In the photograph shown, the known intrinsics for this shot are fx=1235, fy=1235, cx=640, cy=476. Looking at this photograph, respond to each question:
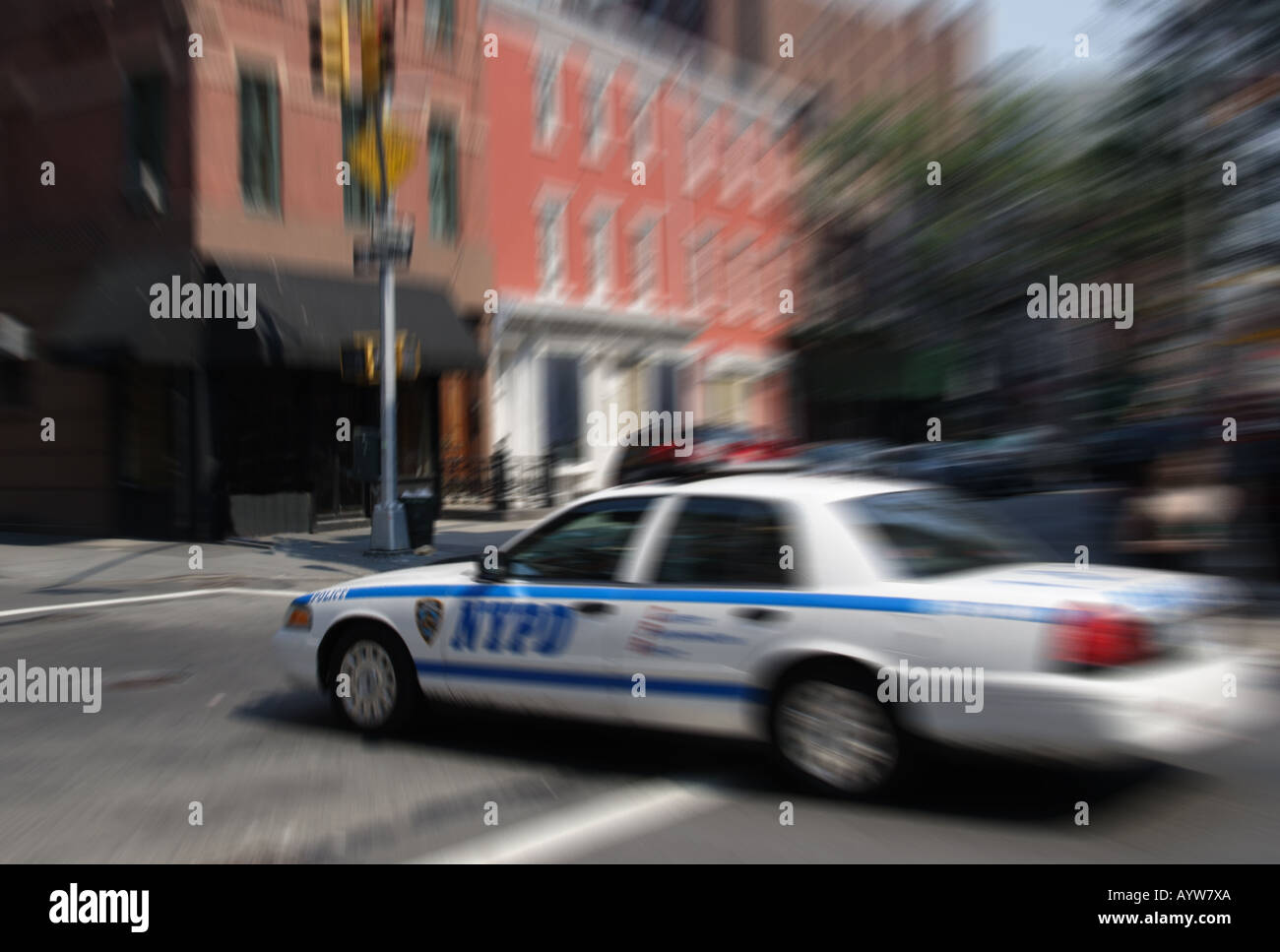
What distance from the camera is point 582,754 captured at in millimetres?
6262

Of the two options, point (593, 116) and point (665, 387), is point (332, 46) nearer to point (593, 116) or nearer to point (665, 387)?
point (593, 116)

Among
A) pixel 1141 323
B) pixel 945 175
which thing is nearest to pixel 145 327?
pixel 945 175

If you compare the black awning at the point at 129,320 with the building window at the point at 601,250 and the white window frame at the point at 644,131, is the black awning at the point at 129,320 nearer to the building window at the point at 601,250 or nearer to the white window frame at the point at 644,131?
the building window at the point at 601,250

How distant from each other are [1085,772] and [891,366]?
32.2 ft

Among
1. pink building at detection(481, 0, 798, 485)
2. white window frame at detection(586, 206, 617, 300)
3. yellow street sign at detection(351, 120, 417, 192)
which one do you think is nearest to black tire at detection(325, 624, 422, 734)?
yellow street sign at detection(351, 120, 417, 192)

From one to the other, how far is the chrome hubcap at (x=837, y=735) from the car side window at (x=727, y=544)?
0.51 meters

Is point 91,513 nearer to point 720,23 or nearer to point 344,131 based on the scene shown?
point 344,131

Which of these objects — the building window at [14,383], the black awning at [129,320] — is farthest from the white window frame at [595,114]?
the building window at [14,383]

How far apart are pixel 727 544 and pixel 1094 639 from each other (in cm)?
170

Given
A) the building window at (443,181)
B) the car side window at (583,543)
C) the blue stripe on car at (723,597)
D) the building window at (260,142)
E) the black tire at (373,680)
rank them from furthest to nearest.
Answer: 1. the building window at (443,181)
2. the building window at (260,142)
3. the black tire at (373,680)
4. the car side window at (583,543)
5. the blue stripe on car at (723,597)

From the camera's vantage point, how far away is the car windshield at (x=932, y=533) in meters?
5.39

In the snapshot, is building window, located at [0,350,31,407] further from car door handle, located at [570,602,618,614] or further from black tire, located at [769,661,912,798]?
black tire, located at [769,661,912,798]

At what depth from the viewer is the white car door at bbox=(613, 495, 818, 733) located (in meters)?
5.45

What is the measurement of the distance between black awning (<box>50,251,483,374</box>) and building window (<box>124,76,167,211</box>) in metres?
1.08
